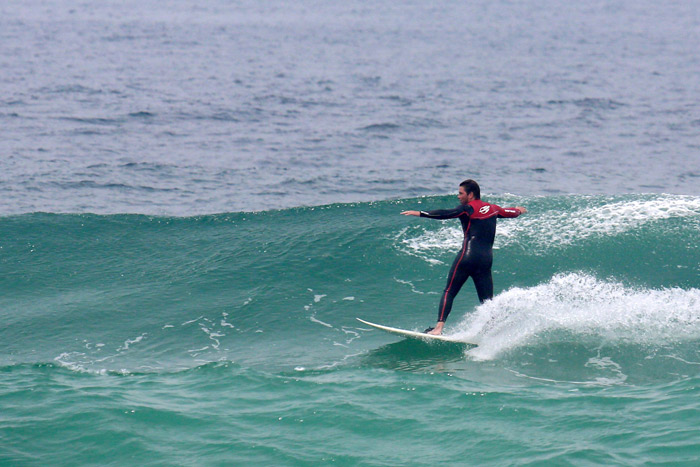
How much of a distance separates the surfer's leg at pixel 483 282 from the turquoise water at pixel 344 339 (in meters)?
0.18

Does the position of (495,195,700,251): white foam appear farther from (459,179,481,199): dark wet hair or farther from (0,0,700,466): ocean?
(459,179,481,199): dark wet hair

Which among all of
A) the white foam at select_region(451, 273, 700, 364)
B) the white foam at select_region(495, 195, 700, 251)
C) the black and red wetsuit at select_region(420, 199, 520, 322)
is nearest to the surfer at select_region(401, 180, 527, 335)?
the black and red wetsuit at select_region(420, 199, 520, 322)

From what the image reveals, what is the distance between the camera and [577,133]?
27594 millimetres

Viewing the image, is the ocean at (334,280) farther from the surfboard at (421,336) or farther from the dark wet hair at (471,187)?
the dark wet hair at (471,187)

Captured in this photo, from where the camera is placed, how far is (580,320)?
1066cm

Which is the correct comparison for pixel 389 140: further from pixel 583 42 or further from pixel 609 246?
pixel 583 42

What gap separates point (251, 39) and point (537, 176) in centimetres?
3233

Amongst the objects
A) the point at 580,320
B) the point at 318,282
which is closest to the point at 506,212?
the point at 580,320

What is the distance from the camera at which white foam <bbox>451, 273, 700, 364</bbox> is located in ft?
33.7

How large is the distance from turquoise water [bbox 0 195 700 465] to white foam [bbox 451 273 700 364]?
0.03 metres

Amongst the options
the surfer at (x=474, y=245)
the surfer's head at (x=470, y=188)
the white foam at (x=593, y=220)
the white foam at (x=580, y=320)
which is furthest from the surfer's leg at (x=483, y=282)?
the white foam at (x=593, y=220)

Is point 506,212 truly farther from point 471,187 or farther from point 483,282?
point 483,282

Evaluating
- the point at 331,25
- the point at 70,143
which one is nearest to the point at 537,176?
the point at 70,143

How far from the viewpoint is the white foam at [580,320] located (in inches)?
404
